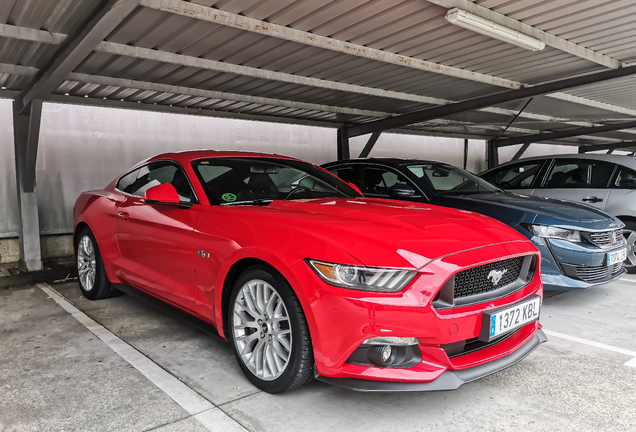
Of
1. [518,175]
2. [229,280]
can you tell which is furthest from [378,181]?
[229,280]

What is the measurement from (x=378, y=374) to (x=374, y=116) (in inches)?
328

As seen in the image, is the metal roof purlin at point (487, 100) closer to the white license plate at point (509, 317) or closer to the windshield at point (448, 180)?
the windshield at point (448, 180)

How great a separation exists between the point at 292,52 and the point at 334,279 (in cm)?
419

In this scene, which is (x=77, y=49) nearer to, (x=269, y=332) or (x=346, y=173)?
(x=346, y=173)

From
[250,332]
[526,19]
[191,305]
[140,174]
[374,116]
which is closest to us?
[250,332]

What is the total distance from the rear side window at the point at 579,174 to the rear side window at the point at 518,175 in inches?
8.6

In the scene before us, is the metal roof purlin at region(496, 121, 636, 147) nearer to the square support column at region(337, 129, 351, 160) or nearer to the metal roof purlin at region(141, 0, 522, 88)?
the square support column at region(337, 129, 351, 160)

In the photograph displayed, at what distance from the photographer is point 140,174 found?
4172 millimetres

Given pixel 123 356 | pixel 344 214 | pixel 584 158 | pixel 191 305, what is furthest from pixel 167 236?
pixel 584 158

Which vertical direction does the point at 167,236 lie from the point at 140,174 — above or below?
below

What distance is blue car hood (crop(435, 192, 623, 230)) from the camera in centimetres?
441

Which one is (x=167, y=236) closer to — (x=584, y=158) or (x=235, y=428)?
(x=235, y=428)

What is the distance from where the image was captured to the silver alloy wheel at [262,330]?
255 cm

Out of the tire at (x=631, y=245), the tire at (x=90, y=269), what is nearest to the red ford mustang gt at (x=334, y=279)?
the tire at (x=90, y=269)
